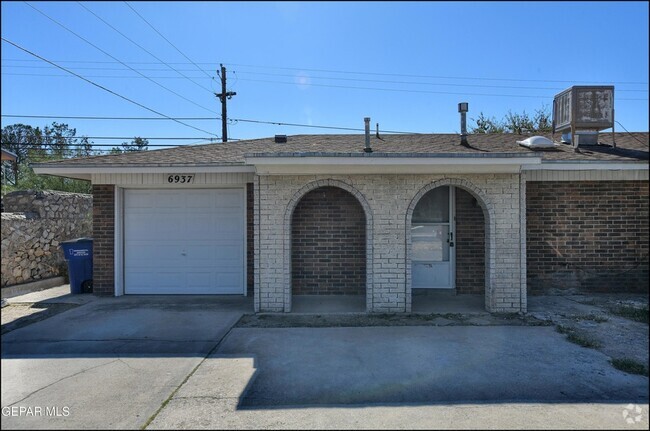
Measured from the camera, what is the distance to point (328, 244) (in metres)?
8.38

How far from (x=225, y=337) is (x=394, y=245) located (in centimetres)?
308

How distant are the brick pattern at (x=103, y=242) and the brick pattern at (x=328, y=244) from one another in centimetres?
389

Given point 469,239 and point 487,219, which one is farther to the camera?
point 469,239

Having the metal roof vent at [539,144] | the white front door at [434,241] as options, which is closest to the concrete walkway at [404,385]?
the white front door at [434,241]

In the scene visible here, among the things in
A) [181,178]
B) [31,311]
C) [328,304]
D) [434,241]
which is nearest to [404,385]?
[328,304]

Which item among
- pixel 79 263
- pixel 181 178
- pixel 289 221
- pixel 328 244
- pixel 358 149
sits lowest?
pixel 79 263

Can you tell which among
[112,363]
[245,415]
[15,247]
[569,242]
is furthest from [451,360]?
[15,247]

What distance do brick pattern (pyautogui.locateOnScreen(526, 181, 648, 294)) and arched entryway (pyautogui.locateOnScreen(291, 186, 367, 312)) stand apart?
3.48 metres

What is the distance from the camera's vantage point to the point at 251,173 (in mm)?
8531

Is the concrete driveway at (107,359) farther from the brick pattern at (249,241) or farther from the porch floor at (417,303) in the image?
the porch floor at (417,303)

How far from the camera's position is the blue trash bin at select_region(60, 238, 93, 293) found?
29.3 feet

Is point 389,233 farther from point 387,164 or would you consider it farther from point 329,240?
point 329,240

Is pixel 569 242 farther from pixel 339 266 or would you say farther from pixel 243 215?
pixel 243 215

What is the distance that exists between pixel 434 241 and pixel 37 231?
904 cm
